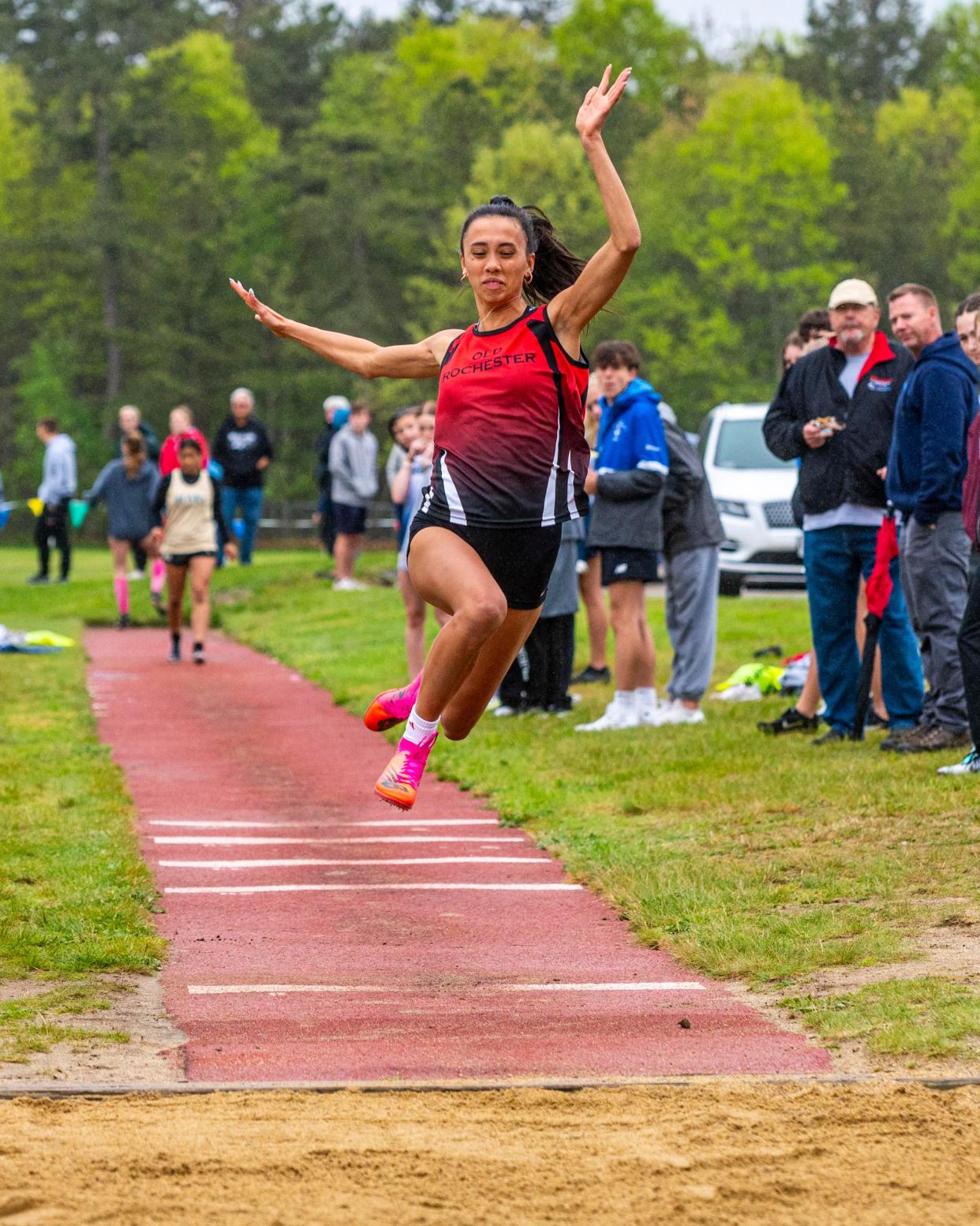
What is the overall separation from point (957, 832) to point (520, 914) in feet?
6.61

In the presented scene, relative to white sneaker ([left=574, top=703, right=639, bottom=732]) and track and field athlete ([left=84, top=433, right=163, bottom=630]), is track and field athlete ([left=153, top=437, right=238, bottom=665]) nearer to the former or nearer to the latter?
track and field athlete ([left=84, top=433, right=163, bottom=630])

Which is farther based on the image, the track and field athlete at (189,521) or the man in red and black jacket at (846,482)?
the track and field athlete at (189,521)

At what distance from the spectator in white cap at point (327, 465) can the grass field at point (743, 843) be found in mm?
9055

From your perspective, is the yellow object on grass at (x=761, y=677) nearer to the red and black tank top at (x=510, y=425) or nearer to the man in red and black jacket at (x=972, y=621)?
the man in red and black jacket at (x=972, y=621)

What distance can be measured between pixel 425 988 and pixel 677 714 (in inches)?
246

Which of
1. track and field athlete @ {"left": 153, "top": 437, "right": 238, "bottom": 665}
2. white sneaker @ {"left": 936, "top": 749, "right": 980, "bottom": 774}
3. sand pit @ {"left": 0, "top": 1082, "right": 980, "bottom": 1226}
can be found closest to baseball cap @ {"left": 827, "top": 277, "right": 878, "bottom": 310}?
white sneaker @ {"left": 936, "top": 749, "right": 980, "bottom": 774}

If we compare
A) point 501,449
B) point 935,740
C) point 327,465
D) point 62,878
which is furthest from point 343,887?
point 327,465

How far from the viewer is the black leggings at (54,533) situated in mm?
25266

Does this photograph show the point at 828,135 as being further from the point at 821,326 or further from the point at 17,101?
the point at 821,326

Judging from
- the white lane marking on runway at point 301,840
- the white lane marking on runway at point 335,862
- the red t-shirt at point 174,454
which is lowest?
the white lane marking on runway at point 301,840

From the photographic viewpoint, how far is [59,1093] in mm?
4578

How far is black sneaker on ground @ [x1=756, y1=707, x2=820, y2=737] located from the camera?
11.1 metres

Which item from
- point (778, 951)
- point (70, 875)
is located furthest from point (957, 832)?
point (70, 875)

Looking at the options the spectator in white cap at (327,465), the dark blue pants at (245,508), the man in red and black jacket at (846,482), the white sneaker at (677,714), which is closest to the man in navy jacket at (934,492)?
the man in red and black jacket at (846,482)
